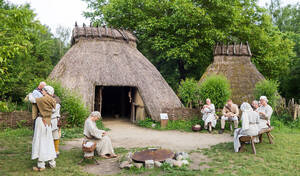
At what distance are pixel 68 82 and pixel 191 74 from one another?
10.8 meters

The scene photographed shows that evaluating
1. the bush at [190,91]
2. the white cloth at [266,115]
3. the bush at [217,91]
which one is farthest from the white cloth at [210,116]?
the white cloth at [266,115]

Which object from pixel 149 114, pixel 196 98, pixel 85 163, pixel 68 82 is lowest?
pixel 85 163

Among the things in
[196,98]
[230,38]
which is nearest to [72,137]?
[196,98]

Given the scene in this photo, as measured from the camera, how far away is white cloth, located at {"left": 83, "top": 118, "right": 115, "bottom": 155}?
241 inches

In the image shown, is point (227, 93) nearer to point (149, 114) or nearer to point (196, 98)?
point (196, 98)

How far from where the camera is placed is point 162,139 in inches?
350

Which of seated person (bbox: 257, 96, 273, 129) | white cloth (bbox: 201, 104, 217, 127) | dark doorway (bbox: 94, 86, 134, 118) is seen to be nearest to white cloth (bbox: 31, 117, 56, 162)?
seated person (bbox: 257, 96, 273, 129)

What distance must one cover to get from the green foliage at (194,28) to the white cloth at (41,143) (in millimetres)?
10854

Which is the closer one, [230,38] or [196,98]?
[196,98]

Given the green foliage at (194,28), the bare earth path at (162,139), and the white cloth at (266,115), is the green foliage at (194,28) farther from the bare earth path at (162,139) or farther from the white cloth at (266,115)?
the white cloth at (266,115)

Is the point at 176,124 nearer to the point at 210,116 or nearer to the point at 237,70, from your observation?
the point at 210,116

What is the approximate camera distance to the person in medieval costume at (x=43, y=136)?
17.5 ft

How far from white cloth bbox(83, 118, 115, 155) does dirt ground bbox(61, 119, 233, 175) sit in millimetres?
359

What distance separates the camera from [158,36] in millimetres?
15984
